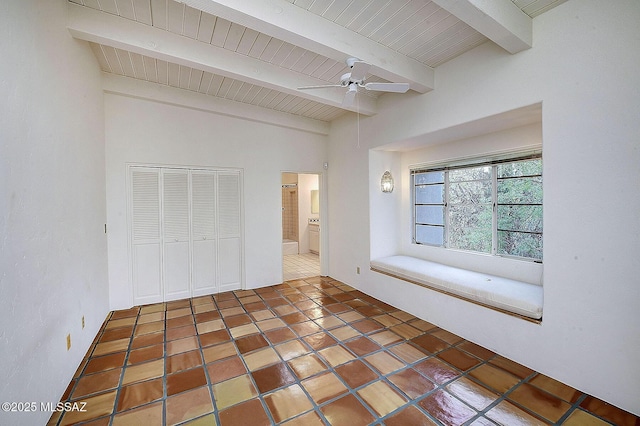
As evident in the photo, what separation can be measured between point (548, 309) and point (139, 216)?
16.0 ft

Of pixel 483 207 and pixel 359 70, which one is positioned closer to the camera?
pixel 359 70

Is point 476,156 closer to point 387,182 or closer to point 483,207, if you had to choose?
point 483,207

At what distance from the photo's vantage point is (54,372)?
1932 millimetres

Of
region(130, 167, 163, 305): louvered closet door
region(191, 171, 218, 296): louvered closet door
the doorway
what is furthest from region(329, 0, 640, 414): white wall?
the doorway

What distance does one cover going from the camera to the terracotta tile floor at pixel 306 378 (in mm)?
1923

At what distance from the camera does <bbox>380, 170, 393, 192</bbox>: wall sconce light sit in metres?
4.36

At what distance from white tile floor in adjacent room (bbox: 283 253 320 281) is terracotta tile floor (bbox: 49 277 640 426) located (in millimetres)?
2078

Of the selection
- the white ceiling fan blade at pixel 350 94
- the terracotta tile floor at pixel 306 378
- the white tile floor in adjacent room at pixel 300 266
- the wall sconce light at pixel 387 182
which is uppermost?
the white ceiling fan blade at pixel 350 94

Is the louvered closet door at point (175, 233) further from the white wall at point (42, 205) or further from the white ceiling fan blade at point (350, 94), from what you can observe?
the white ceiling fan blade at point (350, 94)

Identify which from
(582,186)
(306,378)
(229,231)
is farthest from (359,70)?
(229,231)

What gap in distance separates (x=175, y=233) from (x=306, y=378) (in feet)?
9.82

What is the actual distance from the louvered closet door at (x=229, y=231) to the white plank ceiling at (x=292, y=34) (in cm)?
166

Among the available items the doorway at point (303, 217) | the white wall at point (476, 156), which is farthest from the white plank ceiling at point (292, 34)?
the doorway at point (303, 217)

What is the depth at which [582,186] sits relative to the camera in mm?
2150
